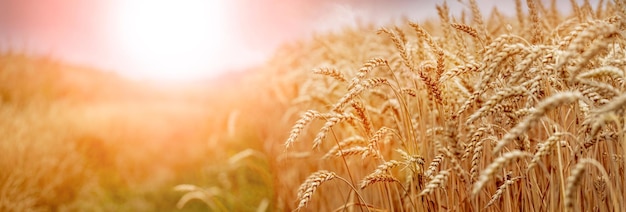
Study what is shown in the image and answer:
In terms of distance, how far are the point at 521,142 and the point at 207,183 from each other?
14.5 feet

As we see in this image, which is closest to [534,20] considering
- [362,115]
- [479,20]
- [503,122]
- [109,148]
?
[479,20]

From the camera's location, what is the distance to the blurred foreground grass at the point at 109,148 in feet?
16.5

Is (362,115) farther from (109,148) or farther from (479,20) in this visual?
(109,148)

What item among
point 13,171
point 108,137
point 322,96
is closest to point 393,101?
point 322,96

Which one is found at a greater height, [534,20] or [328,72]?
[534,20]

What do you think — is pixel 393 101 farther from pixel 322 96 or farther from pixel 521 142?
pixel 521 142

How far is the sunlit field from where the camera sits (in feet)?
5.22

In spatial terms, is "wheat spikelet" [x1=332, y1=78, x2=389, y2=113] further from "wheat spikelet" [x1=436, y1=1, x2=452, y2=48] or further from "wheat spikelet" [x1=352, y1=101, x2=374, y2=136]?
"wheat spikelet" [x1=436, y1=1, x2=452, y2=48]

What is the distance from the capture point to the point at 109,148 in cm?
688

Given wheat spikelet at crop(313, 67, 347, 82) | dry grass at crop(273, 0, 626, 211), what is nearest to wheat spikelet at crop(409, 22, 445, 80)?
dry grass at crop(273, 0, 626, 211)

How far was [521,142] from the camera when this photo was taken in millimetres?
1643

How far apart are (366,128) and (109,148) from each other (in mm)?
5585

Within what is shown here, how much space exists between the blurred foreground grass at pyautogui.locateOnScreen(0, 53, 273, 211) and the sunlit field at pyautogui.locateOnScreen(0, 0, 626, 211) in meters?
0.02

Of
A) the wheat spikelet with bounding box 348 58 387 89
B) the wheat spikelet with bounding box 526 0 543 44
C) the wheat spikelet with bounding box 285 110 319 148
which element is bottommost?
the wheat spikelet with bounding box 285 110 319 148
